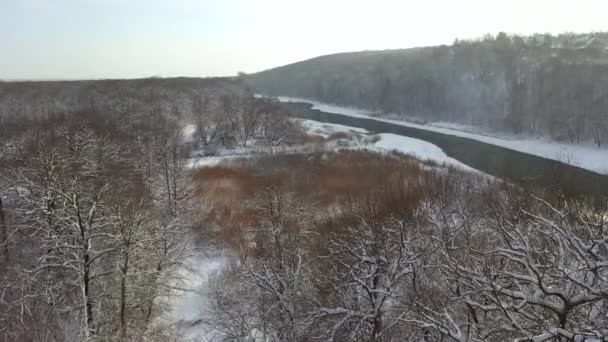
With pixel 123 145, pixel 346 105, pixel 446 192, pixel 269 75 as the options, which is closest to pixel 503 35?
pixel 346 105

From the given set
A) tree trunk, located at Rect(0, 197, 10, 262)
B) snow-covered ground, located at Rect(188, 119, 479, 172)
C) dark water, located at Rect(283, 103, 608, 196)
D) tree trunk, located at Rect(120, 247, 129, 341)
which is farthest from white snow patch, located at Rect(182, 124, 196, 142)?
tree trunk, located at Rect(120, 247, 129, 341)

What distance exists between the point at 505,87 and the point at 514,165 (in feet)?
119

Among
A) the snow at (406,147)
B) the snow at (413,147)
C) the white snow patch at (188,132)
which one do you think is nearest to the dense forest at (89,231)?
the white snow patch at (188,132)

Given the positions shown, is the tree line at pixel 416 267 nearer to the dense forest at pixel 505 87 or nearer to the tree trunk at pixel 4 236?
the tree trunk at pixel 4 236

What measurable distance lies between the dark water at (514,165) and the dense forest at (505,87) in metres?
7.56

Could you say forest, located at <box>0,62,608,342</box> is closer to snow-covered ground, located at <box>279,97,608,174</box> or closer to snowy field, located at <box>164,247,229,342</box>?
Result: snowy field, located at <box>164,247,229,342</box>

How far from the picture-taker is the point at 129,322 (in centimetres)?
1479

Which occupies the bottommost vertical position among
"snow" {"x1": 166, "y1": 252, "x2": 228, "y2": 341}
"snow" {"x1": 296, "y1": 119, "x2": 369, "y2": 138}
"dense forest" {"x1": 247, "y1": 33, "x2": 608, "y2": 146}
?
"snow" {"x1": 166, "y1": 252, "x2": 228, "y2": 341}

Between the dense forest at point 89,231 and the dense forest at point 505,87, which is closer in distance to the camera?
the dense forest at point 89,231

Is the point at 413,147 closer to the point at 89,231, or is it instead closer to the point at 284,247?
the point at 284,247

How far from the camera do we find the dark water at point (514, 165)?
2885 centimetres

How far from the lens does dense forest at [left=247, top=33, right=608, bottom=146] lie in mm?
53688

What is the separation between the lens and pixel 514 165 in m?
41.7

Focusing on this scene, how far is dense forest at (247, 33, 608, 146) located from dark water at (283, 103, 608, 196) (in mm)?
7561
